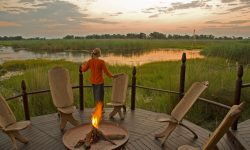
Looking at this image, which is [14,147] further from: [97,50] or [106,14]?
[106,14]

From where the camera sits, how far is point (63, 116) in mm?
5375

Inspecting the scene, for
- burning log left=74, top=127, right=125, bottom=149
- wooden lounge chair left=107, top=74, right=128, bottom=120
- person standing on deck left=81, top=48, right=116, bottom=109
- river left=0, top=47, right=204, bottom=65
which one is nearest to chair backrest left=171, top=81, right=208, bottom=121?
burning log left=74, top=127, right=125, bottom=149

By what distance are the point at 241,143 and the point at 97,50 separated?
3.50 m

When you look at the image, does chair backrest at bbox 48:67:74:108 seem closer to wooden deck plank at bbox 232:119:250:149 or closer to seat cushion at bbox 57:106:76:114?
seat cushion at bbox 57:106:76:114

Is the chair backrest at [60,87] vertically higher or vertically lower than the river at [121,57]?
higher

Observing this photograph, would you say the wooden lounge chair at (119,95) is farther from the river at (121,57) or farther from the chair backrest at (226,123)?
the river at (121,57)

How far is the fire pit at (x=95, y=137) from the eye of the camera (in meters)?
3.67

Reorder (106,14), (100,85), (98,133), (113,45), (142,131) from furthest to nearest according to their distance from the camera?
(113,45) → (106,14) → (100,85) → (142,131) → (98,133)

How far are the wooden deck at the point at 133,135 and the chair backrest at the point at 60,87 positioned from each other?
58 cm

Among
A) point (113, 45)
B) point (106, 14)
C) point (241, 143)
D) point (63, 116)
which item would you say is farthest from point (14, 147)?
point (113, 45)

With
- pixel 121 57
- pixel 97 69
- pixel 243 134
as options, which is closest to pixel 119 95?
pixel 97 69

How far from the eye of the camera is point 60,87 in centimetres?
588

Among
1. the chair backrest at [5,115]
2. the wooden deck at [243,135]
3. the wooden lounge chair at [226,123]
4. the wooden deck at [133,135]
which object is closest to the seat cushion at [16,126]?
the chair backrest at [5,115]

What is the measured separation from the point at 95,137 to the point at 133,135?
1.42m
